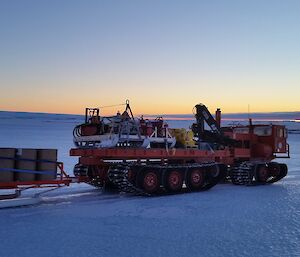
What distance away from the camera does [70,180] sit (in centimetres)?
1077

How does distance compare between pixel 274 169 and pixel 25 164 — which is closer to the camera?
pixel 25 164

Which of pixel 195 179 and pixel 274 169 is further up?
pixel 274 169

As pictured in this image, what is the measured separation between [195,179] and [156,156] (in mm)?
1819

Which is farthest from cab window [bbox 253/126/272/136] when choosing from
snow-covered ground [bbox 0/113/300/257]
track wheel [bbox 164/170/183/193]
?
track wheel [bbox 164/170/183/193]

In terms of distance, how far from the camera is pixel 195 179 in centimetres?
1350

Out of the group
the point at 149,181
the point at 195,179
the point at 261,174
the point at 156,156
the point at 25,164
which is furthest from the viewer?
the point at 261,174

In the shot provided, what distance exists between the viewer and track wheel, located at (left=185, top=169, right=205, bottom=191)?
13.3 metres

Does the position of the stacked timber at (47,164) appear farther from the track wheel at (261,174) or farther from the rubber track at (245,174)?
the track wheel at (261,174)

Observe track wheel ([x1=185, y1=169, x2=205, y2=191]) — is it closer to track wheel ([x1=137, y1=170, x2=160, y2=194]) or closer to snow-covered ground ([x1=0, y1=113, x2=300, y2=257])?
snow-covered ground ([x1=0, y1=113, x2=300, y2=257])

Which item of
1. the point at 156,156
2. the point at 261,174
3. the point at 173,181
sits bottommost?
the point at 173,181

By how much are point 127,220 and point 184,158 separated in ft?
17.0

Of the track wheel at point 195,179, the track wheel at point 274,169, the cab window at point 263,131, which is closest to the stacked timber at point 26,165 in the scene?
the track wheel at point 195,179

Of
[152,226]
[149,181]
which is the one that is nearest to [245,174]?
[149,181]

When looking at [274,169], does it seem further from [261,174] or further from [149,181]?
[149,181]
